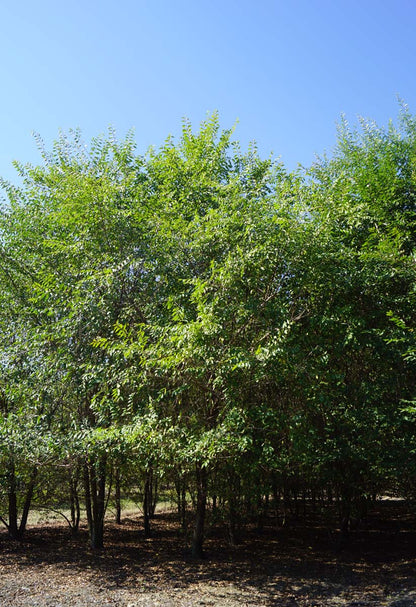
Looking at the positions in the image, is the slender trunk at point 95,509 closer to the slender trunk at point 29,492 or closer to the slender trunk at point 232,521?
the slender trunk at point 29,492

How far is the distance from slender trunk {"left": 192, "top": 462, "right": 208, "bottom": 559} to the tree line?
0.24 feet

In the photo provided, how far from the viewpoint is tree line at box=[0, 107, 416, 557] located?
8531 mm

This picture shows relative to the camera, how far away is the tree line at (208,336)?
28.0ft

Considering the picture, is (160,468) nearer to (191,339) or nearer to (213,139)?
(191,339)

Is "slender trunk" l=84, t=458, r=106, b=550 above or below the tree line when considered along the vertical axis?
below

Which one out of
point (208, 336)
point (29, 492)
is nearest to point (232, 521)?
point (29, 492)

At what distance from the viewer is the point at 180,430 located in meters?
8.38

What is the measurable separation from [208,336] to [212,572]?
5.44 metres

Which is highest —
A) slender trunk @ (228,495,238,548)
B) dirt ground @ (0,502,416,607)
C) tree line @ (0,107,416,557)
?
tree line @ (0,107,416,557)

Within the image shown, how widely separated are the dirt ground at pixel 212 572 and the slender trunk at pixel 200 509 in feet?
1.11

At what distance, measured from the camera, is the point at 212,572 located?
10273 mm

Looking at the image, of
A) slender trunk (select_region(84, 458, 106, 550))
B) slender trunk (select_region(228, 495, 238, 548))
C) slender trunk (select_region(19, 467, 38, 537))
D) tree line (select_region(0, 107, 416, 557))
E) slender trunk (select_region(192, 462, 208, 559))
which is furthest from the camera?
slender trunk (select_region(84, 458, 106, 550))

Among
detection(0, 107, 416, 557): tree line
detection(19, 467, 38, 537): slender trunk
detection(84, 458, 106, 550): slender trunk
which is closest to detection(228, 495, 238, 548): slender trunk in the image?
detection(0, 107, 416, 557): tree line

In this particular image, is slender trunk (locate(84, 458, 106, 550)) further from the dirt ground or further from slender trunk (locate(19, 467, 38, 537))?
slender trunk (locate(19, 467, 38, 537))
